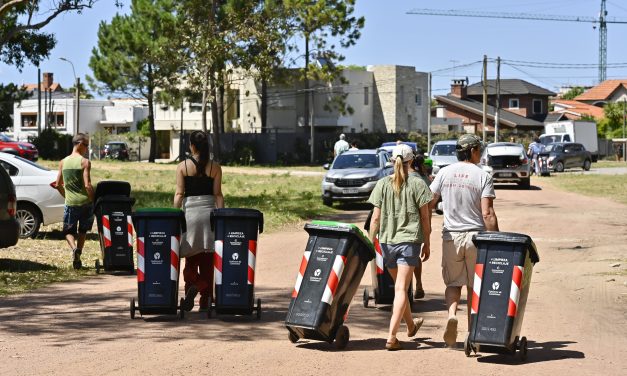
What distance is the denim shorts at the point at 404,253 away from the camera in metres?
9.35

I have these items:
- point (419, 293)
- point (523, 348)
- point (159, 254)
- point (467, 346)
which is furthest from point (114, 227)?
point (523, 348)

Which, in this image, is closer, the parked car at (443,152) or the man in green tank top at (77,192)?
the man in green tank top at (77,192)

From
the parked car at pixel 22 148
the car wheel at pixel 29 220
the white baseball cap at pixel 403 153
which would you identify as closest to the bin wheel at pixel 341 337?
the white baseball cap at pixel 403 153

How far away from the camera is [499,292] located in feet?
28.6

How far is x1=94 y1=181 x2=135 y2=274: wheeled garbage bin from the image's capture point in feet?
47.4

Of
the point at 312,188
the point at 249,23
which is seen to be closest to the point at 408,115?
the point at 249,23

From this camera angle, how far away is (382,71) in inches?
3123

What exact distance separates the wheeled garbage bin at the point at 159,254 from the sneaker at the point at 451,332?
2864 mm

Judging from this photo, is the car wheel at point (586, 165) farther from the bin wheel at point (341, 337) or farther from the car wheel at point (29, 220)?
the bin wheel at point (341, 337)

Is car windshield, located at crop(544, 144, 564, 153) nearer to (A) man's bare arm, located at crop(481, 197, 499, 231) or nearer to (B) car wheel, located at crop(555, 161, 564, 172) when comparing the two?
(B) car wheel, located at crop(555, 161, 564, 172)

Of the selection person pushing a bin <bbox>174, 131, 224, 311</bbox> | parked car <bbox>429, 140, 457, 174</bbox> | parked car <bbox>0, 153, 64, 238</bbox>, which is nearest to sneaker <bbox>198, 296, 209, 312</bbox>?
person pushing a bin <bbox>174, 131, 224, 311</bbox>

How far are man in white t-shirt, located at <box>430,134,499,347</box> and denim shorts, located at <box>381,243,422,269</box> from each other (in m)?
0.26

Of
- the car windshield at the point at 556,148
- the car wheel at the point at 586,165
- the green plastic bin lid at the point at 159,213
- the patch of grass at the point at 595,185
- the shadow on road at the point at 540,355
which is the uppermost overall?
the car windshield at the point at 556,148

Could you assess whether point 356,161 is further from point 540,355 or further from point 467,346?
point 467,346
